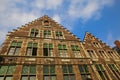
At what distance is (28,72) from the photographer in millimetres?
10641

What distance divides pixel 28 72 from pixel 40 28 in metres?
7.61

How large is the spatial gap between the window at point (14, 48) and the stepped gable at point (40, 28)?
1412 mm

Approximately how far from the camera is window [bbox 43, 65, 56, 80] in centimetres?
1077

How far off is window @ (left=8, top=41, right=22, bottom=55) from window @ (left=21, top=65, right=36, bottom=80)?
2.30m

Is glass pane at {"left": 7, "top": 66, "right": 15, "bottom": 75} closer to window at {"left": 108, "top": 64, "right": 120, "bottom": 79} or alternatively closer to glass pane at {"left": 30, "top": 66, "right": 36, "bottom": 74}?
glass pane at {"left": 30, "top": 66, "right": 36, "bottom": 74}

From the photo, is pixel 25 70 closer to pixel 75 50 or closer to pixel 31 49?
pixel 31 49

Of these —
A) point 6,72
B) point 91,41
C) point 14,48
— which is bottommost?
point 6,72

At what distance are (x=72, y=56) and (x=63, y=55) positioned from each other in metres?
1.07

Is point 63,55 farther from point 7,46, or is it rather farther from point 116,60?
point 116,60

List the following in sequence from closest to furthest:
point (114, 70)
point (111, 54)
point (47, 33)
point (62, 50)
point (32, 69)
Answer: point (32, 69) < point (62, 50) < point (114, 70) < point (47, 33) < point (111, 54)

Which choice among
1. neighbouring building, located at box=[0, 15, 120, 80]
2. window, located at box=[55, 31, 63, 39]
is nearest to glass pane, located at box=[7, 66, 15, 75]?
neighbouring building, located at box=[0, 15, 120, 80]

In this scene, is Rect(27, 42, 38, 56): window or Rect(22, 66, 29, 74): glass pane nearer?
Rect(22, 66, 29, 74): glass pane

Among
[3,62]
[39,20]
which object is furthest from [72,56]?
[39,20]

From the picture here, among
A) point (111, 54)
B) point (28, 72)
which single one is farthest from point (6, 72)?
point (111, 54)
